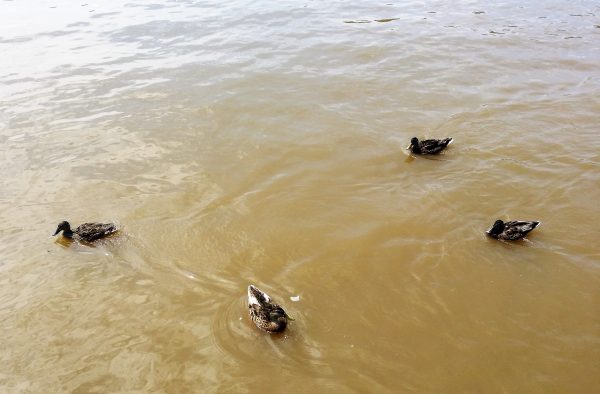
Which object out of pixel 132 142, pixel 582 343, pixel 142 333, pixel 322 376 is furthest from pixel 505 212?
pixel 132 142

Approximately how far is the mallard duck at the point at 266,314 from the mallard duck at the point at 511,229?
3.45 meters

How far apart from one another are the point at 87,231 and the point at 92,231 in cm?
8

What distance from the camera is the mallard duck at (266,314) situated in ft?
17.1

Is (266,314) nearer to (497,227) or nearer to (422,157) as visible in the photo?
(497,227)

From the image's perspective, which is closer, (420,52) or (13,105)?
(13,105)

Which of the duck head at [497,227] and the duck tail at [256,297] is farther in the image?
the duck head at [497,227]

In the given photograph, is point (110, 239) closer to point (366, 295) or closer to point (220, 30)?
point (366, 295)

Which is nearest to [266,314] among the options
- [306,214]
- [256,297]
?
[256,297]

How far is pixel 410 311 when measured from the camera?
561 cm

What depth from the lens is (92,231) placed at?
6.94 meters

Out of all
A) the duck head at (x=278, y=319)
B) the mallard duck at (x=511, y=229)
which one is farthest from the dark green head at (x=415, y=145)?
the duck head at (x=278, y=319)

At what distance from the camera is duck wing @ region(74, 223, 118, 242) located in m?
6.92

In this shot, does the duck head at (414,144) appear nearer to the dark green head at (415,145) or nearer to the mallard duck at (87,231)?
the dark green head at (415,145)

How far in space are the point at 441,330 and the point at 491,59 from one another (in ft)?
34.8
